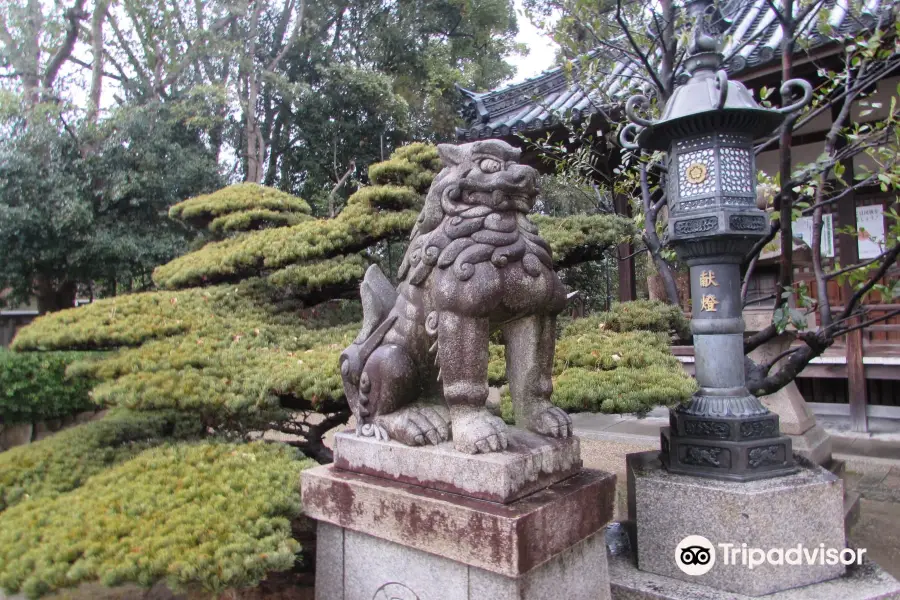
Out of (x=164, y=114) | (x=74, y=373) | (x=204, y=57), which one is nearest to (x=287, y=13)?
(x=204, y=57)

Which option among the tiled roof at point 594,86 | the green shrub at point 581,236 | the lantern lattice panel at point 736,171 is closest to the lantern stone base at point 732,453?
the lantern lattice panel at point 736,171

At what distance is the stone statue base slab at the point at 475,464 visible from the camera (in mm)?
2252

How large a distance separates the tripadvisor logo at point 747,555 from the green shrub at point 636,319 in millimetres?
1474

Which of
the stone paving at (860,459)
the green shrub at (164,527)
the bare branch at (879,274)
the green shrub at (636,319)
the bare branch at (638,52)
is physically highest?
the bare branch at (638,52)

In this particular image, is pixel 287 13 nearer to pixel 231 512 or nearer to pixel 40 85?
pixel 40 85

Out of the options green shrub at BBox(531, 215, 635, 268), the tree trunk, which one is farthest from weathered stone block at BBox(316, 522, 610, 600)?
the tree trunk

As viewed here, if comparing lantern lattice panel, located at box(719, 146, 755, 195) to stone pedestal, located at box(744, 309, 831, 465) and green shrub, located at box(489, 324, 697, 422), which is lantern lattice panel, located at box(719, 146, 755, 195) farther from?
stone pedestal, located at box(744, 309, 831, 465)

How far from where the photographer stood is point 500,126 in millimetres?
6180

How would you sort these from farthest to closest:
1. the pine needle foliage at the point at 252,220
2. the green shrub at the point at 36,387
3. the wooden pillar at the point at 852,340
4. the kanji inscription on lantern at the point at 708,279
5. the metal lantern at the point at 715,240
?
the green shrub at the point at 36,387
the wooden pillar at the point at 852,340
the pine needle foliage at the point at 252,220
the kanji inscription on lantern at the point at 708,279
the metal lantern at the point at 715,240

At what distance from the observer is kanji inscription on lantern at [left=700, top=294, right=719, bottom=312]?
11.0 feet

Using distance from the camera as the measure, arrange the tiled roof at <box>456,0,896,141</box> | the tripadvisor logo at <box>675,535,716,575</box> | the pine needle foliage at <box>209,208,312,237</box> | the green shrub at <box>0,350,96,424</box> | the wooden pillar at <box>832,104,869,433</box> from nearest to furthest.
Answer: the tripadvisor logo at <box>675,535,716,575</box>
the tiled roof at <box>456,0,896,141</box>
the pine needle foliage at <box>209,208,312,237</box>
the wooden pillar at <box>832,104,869,433</box>
the green shrub at <box>0,350,96,424</box>

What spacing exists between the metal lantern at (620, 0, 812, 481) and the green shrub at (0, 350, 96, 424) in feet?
22.3

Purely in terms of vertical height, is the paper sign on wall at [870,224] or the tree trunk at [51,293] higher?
the paper sign on wall at [870,224]

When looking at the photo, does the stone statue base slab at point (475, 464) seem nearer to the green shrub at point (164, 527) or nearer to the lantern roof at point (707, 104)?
the green shrub at point (164, 527)
